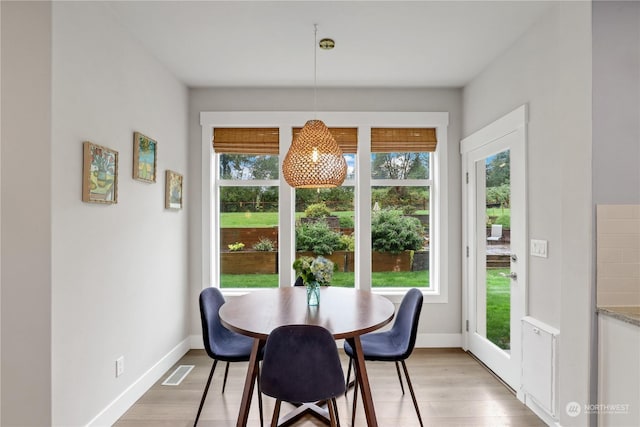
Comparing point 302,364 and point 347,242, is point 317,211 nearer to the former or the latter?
point 347,242

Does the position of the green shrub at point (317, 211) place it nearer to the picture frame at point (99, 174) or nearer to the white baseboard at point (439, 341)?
the white baseboard at point (439, 341)

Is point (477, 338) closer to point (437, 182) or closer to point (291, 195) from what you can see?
point (437, 182)

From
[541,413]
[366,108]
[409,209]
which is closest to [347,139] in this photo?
[366,108]

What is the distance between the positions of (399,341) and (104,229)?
2.06 metres

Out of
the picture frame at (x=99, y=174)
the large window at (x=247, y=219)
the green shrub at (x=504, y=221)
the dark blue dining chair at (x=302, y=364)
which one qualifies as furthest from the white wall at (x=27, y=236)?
the green shrub at (x=504, y=221)

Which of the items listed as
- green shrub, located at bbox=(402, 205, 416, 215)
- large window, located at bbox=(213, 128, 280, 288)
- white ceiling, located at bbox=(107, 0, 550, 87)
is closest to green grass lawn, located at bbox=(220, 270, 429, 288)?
large window, located at bbox=(213, 128, 280, 288)

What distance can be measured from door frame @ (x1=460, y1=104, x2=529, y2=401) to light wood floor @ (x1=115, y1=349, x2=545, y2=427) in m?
0.26

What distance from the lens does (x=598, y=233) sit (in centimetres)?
174

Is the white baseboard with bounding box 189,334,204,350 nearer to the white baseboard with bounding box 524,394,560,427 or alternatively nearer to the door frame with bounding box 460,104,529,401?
the door frame with bounding box 460,104,529,401

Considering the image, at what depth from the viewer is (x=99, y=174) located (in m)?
2.19

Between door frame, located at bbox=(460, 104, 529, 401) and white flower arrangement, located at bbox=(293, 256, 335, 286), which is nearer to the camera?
white flower arrangement, located at bbox=(293, 256, 335, 286)

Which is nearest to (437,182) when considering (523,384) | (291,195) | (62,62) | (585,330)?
(291,195)

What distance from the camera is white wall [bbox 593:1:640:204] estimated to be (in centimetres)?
176

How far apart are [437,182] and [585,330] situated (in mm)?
2237
